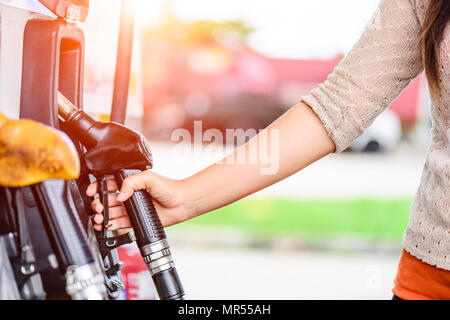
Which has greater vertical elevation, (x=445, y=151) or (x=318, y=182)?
(x=445, y=151)

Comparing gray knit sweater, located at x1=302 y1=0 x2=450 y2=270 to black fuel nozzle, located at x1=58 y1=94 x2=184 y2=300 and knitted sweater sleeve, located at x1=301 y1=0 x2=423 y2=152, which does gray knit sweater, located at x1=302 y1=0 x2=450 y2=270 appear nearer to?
knitted sweater sleeve, located at x1=301 y1=0 x2=423 y2=152

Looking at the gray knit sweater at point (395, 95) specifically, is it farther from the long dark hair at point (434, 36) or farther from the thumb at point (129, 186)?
the thumb at point (129, 186)

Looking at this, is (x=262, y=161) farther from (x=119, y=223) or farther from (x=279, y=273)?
(x=279, y=273)

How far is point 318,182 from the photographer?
6863mm

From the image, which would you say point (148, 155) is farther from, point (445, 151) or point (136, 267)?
point (445, 151)

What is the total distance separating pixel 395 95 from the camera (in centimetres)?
106

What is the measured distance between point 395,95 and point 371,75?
0.23 ft

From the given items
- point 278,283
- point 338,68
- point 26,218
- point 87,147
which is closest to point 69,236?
point 26,218

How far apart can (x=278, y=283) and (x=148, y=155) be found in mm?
3104

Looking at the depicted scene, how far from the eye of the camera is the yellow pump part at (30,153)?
2.01 feet

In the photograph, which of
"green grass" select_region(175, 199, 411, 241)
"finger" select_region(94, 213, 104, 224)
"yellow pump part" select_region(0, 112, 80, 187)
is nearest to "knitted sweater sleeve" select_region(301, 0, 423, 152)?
"finger" select_region(94, 213, 104, 224)

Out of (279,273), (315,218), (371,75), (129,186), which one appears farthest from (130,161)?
(315,218)

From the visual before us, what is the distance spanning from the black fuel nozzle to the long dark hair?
1.40 ft

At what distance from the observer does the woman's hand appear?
89 cm
